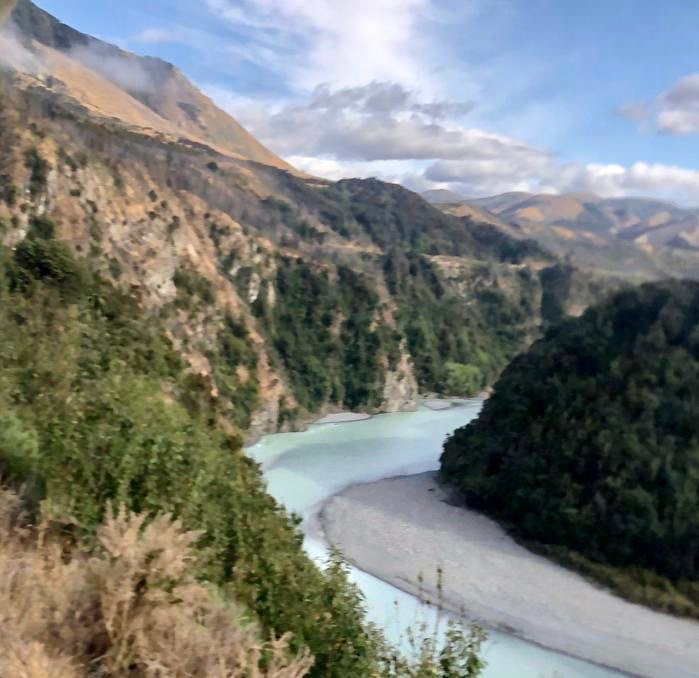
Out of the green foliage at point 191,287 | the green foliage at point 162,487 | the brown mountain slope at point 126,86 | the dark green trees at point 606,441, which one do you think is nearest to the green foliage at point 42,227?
the green foliage at point 191,287

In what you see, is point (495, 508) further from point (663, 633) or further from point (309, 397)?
point (309, 397)

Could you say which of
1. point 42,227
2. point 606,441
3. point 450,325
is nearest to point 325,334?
point 450,325

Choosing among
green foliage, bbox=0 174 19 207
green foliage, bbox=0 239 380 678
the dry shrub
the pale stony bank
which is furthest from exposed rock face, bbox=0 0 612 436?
the dry shrub

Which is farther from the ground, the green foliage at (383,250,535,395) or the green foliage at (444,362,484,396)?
the green foliage at (383,250,535,395)

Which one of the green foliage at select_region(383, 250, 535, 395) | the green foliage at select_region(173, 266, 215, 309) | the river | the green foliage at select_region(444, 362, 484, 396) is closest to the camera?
the river

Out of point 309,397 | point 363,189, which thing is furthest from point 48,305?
point 363,189

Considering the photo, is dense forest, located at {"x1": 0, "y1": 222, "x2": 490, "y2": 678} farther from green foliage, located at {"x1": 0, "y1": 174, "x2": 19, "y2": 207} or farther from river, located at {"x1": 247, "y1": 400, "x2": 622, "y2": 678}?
green foliage, located at {"x1": 0, "y1": 174, "x2": 19, "y2": 207}

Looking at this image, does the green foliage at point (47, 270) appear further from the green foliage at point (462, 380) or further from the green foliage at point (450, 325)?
the green foliage at point (462, 380)
